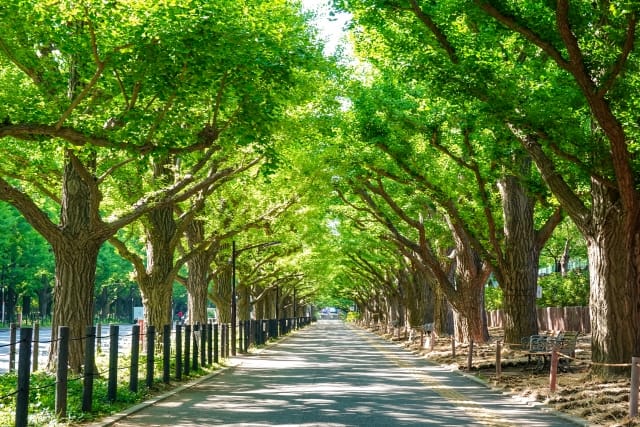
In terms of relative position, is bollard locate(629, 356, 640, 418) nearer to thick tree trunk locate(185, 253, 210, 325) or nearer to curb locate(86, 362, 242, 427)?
curb locate(86, 362, 242, 427)


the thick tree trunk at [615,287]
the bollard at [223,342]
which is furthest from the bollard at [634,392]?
the bollard at [223,342]

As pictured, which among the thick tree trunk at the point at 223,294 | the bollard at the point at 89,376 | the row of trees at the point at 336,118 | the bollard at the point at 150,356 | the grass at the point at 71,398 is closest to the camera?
the grass at the point at 71,398

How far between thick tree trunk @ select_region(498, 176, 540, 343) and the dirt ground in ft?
3.33

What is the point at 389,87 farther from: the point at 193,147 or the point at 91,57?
the point at 91,57

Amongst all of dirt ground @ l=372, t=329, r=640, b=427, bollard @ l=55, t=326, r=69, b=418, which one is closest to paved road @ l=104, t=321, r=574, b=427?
dirt ground @ l=372, t=329, r=640, b=427

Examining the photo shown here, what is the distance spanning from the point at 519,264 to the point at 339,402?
12074 mm

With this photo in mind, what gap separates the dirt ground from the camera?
12.4m

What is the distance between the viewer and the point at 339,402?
1416 centimetres

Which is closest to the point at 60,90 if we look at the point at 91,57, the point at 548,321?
the point at 91,57

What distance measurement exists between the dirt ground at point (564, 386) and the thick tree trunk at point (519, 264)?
1014mm

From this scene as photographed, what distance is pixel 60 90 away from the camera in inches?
631

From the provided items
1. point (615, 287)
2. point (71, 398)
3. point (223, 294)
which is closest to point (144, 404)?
point (71, 398)

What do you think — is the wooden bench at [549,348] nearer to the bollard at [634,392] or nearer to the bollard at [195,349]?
the bollard at [634,392]

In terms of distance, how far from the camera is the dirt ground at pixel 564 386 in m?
12.4
